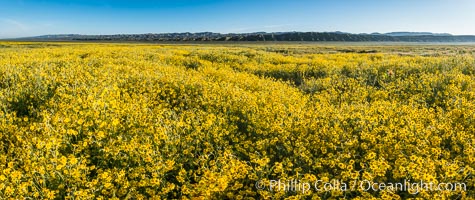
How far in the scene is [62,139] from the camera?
4500 mm

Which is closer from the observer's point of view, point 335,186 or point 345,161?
point 335,186

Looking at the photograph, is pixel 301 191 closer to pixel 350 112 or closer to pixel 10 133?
pixel 350 112

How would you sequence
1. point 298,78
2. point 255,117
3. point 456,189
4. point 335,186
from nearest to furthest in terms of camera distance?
point 456,189 < point 335,186 < point 255,117 < point 298,78

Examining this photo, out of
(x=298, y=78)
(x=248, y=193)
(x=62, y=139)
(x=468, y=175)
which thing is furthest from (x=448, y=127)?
(x=298, y=78)

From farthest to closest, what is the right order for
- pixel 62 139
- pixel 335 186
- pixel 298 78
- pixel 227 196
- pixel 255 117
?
pixel 298 78 < pixel 255 117 < pixel 62 139 < pixel 227 196 < pixel 335 186

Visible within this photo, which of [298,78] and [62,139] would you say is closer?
[62,139]

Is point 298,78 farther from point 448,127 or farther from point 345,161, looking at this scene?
point 345,161

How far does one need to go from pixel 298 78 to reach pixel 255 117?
28.7 feet

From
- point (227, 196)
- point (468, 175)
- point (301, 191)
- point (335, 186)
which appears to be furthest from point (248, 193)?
point (468, 175)

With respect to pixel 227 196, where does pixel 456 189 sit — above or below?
above

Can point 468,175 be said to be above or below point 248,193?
above

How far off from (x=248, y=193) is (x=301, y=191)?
0.64 m

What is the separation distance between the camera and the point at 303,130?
518cm

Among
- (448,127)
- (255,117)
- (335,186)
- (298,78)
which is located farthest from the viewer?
(298,78)
